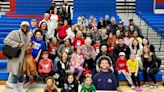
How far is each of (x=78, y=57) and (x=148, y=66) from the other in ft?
5.31

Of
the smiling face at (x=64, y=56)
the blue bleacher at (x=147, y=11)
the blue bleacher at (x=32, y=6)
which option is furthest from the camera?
the blue bleacher at (x=32, y=6)

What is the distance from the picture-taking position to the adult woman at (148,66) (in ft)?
26.5

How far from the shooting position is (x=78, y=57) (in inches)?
309

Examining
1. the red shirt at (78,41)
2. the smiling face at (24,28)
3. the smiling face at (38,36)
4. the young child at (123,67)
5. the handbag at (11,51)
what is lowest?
the young child at (123,67)

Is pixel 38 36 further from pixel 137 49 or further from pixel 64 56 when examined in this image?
pixel 137 49

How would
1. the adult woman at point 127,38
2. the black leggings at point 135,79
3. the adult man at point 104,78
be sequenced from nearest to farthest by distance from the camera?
the adult man at point 104,78, the black leggings at point 135,79, the adult woman at point 127,38

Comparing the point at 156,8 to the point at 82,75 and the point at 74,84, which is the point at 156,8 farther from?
the point at 74,84

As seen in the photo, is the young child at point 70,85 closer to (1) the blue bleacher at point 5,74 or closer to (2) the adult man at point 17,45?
(2) the adult man at point 17,45

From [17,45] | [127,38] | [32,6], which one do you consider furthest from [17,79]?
[32,6]

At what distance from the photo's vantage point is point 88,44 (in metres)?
8.10

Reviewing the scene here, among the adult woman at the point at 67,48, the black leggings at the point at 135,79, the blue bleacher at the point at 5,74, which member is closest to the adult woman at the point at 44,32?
the adult woman at the point at 67,48

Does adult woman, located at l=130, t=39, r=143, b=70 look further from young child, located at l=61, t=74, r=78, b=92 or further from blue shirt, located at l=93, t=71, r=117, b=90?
young child, located at l=61, t=74, r=78, b=92

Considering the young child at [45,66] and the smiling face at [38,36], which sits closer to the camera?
the smiling face at [38,36]

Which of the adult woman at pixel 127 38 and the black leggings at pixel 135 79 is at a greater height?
the adult woman at pixel 127 38
